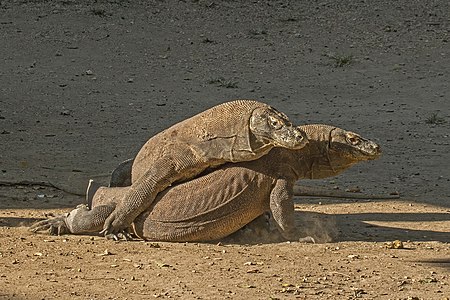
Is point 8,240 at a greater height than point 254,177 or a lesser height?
lesser

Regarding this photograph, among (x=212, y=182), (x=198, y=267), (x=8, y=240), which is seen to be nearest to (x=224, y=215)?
(x=212, y=182)

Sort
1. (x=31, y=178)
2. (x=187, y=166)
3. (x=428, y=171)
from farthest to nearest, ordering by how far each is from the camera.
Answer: (x=428, y=171) → (x=31, y=178) → (x=187, y=166)

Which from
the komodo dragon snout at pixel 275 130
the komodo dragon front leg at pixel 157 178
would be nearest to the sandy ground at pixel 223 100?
the komodo dragon front leg at pixel 157 178

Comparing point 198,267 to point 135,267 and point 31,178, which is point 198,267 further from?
point 31,178

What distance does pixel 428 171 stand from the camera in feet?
36.0

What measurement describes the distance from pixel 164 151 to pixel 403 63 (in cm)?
886

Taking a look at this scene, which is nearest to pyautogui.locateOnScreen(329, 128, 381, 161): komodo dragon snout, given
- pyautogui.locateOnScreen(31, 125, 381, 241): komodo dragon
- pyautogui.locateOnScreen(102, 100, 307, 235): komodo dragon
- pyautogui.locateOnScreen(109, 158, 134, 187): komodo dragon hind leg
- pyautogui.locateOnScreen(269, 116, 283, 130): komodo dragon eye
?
pyautogui.locateOnScreen(31, 125, 381, 241): komodo dragon

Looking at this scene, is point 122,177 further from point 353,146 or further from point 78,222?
point 353,146

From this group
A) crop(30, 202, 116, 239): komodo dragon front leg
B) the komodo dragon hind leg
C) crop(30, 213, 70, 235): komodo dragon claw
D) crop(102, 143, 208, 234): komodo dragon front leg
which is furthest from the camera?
the komodo dragon hind leg

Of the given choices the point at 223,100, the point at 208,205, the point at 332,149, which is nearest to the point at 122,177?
the point at 208,205

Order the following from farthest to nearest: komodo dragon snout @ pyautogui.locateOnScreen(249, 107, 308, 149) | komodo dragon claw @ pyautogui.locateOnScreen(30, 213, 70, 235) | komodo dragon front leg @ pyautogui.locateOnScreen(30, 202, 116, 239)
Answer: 1. komodo dragon claw @ pyautogui.locateOnScreen(30, 213, 70, 235)
2. komodo dragon front leg @ pyautogui.locateOnScreen(30, 202, 116, 239)
3. komodo dragon snout @ pyautogui.locateOnScreen(249, 107, 308, 149)

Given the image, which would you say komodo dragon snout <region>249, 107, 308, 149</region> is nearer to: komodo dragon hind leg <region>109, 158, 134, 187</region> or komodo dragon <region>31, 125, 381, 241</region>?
komodo dragon <region>31, 125, 381, 241</region>

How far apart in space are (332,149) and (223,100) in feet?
20.2

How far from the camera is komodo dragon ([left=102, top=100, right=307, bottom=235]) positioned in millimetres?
7633
